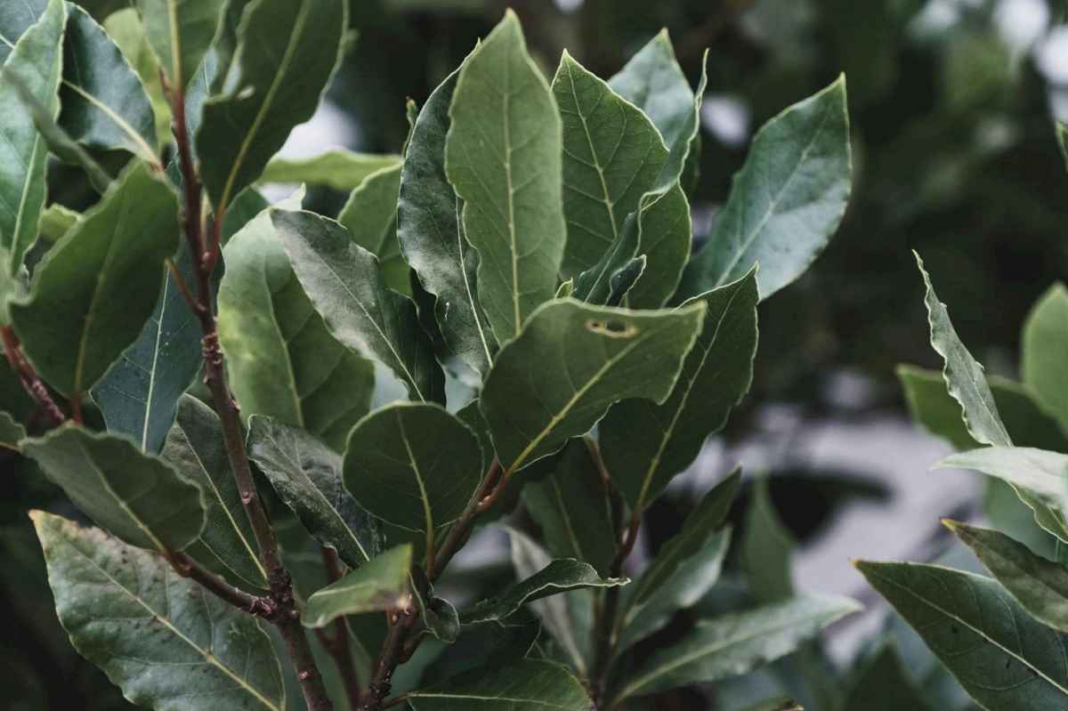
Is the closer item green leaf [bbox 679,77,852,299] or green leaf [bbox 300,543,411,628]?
green leaf [bbox 300,543,411,628]

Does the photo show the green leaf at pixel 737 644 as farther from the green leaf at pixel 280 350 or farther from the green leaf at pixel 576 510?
the green leaf at pixel 280 350

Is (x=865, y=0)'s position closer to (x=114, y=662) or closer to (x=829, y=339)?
(x=829, y=339)

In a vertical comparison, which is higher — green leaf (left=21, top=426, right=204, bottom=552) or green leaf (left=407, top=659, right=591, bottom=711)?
green leaf (left=21, top=426, right=204, bottom=552)

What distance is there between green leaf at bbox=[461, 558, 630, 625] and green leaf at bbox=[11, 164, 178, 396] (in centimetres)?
20

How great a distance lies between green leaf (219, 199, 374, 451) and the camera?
57 centimetres

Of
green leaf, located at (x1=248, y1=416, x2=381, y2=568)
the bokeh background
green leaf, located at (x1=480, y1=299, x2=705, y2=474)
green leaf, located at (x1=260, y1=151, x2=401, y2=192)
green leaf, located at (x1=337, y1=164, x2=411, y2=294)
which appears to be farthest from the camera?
the bokeh background

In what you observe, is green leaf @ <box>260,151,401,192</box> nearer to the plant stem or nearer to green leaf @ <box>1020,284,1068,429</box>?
the plant stem

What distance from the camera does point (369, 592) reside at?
0.44 meters

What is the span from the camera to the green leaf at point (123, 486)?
43 centimetres

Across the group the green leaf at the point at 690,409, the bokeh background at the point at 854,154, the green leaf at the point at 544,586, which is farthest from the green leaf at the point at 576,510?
the bokeh background at the point at 854,154

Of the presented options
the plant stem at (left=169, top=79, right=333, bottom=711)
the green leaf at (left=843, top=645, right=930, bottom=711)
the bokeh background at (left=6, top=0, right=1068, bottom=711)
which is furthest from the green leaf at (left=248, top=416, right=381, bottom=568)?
the bokeh background at (left=6, top=0, right=1068, bottom=711)

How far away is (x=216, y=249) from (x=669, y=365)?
0.20 m

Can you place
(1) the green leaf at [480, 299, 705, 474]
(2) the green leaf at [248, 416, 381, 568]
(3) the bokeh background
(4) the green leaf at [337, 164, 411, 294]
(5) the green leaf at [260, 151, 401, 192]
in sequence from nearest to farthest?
(1) the green leaf at [480, 299, 705, 474], (2) the green leaf at [248, 416, 381, 568], (4) the green leaf at [337, 164, 411, 294], (5) the green leaf at [260, 151, 401, 192], (3) the bokeh background

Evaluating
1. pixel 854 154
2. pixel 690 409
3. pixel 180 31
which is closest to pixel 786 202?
pixel 690 409
